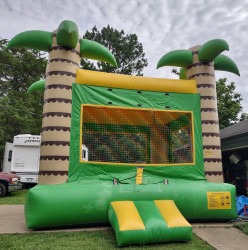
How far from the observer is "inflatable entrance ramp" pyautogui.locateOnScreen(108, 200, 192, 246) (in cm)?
417

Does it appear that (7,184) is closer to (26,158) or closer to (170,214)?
(26,158)

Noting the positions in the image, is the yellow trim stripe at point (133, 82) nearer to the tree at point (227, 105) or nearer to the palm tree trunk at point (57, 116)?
the palm tree trunk at point (57, 116)

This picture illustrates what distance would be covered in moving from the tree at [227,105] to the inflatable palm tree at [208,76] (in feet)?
49.2

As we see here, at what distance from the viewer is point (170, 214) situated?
4.68 metres

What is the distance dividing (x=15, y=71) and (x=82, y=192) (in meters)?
23.5

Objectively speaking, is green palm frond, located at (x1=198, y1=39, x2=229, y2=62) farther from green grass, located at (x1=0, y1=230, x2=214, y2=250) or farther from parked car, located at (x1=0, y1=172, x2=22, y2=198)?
parked car, located at (x1=0, y1=172, x2=22, y2=198)

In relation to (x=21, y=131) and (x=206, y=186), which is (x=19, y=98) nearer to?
(x=21, y=131)

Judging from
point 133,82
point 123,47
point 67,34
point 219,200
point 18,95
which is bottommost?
point 219,200

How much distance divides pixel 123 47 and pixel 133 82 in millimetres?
19823

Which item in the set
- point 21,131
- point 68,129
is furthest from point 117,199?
point 21,131

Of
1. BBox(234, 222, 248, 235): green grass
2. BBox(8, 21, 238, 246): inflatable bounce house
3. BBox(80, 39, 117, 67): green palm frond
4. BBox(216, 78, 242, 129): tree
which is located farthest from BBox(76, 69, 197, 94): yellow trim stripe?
BBox(216, 78, 242, 129): tree

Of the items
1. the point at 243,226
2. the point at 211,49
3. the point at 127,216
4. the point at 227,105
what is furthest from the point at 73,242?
the point at 227,105

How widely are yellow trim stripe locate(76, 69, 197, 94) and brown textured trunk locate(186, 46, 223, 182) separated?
0.82 ft

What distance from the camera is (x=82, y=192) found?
5176 millimetres
